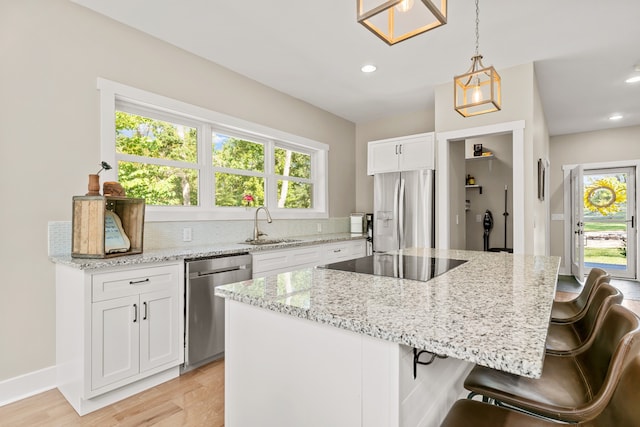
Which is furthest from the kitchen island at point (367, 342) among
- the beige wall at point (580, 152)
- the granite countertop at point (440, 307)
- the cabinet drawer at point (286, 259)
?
the beige wall at point (580, 152)

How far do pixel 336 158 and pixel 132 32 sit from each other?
3035mm

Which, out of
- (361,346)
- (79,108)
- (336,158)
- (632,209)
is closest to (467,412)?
(361,346)

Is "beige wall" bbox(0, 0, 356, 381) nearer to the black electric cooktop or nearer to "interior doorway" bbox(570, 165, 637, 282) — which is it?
the black electric cooktop

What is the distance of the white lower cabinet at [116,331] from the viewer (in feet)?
6.44

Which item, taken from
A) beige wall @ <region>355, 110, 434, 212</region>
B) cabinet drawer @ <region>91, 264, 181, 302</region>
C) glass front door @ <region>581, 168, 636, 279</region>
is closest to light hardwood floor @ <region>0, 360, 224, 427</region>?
cabinet drawer @ <region>91, 264, 181, 302</region>

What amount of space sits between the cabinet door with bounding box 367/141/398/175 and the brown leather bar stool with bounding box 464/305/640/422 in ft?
10.8

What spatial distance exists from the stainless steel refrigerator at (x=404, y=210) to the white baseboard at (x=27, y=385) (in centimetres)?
349

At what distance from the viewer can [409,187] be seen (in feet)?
13.8

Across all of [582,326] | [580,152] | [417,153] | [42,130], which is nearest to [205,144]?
[42,130]

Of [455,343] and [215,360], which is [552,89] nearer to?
[455,343]

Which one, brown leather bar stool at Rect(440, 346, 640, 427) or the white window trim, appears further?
the white window trim

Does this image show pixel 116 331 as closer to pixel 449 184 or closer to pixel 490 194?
pixel 449 184

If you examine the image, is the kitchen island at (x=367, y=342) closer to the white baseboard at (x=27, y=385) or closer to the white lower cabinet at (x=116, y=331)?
the white lower cabinet at (x=116, y=331)

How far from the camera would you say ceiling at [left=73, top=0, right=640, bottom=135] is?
8.13ft
